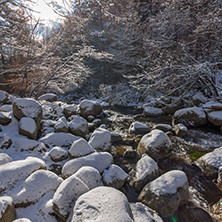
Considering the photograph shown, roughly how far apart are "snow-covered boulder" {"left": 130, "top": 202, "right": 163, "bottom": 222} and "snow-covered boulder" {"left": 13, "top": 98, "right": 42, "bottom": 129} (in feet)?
11.4

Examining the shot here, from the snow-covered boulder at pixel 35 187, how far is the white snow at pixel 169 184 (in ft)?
5.08

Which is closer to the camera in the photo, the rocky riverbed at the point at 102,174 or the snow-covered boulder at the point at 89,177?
the rocky riverbed at the point at 102,174

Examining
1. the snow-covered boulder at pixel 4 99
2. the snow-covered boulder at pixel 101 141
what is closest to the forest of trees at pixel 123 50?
the snow-covered boulder at pixel 4 99

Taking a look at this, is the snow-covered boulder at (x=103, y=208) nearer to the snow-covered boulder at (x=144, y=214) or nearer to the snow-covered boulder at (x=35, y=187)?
the snow-covered boulder at (x=144, y=214)

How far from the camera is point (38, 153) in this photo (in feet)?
11.9

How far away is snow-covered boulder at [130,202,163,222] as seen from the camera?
2111 mm

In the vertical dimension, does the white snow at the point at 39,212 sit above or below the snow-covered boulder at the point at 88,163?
below

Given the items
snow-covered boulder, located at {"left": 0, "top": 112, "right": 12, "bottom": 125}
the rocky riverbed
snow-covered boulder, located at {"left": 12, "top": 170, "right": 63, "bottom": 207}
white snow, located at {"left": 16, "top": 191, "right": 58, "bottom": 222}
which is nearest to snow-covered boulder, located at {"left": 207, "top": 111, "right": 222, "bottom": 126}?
the rocky riverbed

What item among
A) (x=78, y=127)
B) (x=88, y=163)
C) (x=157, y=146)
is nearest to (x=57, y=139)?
(x=78, y=127)

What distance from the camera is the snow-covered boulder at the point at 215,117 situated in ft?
17.9

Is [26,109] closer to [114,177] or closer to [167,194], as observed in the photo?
[114,177]

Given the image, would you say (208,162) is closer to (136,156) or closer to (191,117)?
(136,156)

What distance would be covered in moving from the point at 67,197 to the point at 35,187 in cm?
56

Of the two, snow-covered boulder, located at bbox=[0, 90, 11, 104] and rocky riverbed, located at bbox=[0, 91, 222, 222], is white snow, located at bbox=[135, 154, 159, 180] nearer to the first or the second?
rocky riverbed, located at bbox=[0, 91, 222, 222]
